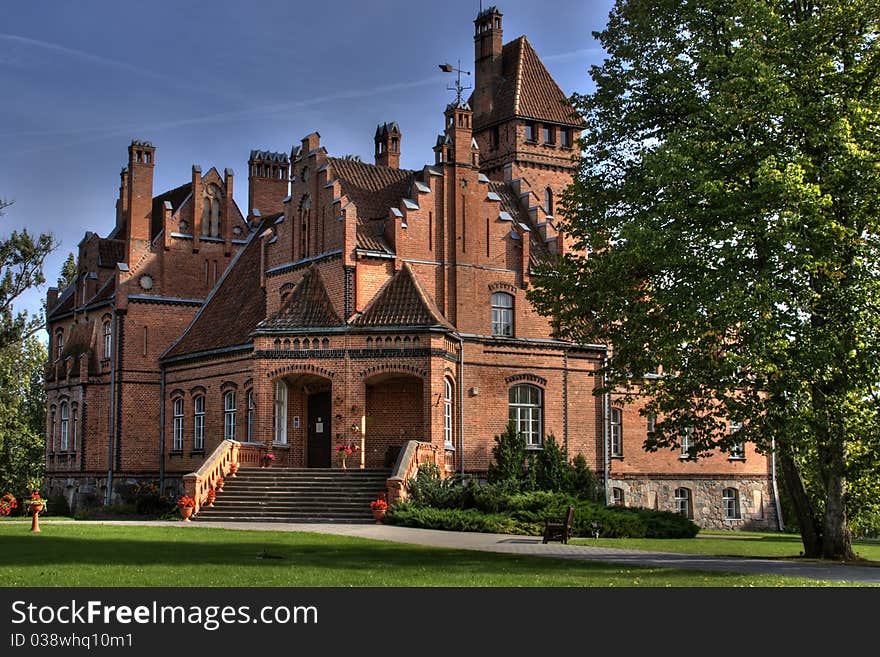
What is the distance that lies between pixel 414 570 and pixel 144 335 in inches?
1250

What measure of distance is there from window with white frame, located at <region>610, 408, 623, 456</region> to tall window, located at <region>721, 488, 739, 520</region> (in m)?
5.44

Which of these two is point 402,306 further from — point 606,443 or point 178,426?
point 178,426

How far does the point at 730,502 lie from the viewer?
44.1 meters

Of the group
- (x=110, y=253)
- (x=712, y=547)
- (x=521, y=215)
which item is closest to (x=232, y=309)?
(x=110, y=253)

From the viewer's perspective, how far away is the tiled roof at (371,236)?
36594mm

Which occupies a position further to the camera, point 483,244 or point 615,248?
point 483,244

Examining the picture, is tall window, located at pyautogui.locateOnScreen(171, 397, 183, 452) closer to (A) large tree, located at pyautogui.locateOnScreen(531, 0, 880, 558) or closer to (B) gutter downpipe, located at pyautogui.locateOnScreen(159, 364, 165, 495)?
(B) gutter downpipe, located at pyautogui.locateOnScreen(159, 364, 165, 495)

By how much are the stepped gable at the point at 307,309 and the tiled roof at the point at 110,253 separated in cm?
1566

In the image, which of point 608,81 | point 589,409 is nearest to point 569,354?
point 589,409

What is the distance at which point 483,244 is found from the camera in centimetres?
3869

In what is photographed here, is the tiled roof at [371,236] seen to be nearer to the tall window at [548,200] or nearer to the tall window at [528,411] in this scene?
the tall window at [528,411]

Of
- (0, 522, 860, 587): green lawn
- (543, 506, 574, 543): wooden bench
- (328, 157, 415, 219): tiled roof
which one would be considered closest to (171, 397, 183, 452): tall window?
(328, 157, 415, 219): tiled roof

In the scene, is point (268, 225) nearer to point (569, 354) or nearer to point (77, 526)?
point (569, 354)

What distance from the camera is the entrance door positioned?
36.8 metres
